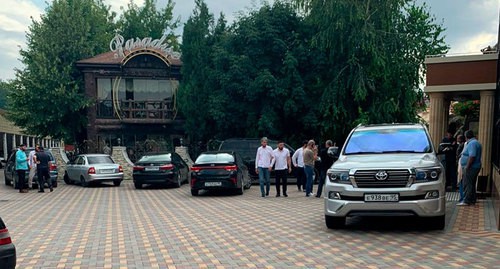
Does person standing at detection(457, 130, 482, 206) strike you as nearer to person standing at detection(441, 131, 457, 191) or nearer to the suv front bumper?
person standing at detection(441, 131, 457, 191)

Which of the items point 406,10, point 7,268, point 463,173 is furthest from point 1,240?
point 406,10

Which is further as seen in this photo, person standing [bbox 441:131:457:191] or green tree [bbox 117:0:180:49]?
green tree [bbox 117:0:180:49]

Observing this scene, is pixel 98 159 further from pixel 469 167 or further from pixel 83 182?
pixel 469 167

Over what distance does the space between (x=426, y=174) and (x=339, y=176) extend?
1.41 meters

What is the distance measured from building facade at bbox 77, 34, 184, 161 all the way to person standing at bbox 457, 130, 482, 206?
20.8m

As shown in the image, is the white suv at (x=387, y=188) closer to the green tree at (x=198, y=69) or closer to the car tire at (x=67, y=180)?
the car tire at (x=67, y=180)

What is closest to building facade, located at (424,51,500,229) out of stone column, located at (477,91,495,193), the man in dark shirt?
stone column, located at (477,91,495,193)

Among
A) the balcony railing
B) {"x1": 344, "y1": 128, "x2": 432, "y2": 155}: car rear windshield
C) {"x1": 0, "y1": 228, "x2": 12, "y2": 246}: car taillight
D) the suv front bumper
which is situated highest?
the balcony railing

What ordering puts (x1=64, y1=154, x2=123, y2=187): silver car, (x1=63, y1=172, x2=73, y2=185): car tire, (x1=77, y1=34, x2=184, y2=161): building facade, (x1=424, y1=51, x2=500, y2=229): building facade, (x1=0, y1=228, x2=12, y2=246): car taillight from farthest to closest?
1. (x1=77, y1=34, x2=184, y2=161): building facade
2. (x1=63, y1=172, x2=73, y2=185): car tire
3. (x1=64, y1=154, x2=123, y2=187): silver car
4. (x1=424, y1=51, x2=500, y2=229): building facade
5. (x1=0, y1=228, x2=12, y2=246): car taillight

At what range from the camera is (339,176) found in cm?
751

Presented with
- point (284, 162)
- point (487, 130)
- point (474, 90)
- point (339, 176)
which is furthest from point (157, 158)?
point (487, 130)

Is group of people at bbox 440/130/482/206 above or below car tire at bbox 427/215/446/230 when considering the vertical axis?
above

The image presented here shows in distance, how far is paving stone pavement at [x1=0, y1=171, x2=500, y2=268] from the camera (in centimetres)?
583

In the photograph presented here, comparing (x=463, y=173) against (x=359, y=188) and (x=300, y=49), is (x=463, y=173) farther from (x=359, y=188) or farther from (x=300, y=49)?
(x=300, y=49)
